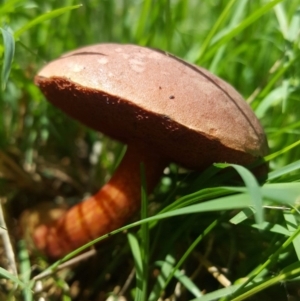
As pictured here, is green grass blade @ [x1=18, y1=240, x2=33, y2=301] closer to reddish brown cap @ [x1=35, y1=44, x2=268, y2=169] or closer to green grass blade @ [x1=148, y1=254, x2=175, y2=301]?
green grass blade @ [x1=148, y1=254, x2=175, y2=301]

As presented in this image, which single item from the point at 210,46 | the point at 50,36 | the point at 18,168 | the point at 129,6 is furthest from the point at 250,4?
the point at 18,168

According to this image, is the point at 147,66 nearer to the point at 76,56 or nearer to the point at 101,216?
the point at 76,56

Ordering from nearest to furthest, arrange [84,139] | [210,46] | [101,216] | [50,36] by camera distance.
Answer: [101,216] < [210,46] < [50,36] < [84,139]

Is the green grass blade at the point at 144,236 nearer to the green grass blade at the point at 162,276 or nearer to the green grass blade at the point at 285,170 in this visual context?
the green grass blade at the point at 162,276

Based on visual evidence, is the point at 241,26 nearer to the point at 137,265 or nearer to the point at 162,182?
the point at 162,182

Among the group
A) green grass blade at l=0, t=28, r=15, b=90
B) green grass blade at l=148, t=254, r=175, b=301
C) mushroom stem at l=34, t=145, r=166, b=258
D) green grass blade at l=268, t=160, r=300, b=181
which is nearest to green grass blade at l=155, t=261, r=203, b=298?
green grass blade at l=148, t=254, r=175, b=301

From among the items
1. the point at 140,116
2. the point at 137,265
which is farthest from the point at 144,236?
the point at 140,116

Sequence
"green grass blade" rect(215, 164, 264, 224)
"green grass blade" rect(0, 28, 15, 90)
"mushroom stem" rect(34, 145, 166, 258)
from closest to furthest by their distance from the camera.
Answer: "green grass blade" rect(215, 164, 264, 224), "green grass blade" rect(0, 28, 15, 90), "mushroom stem" rect(34, 145, 166, 258)
